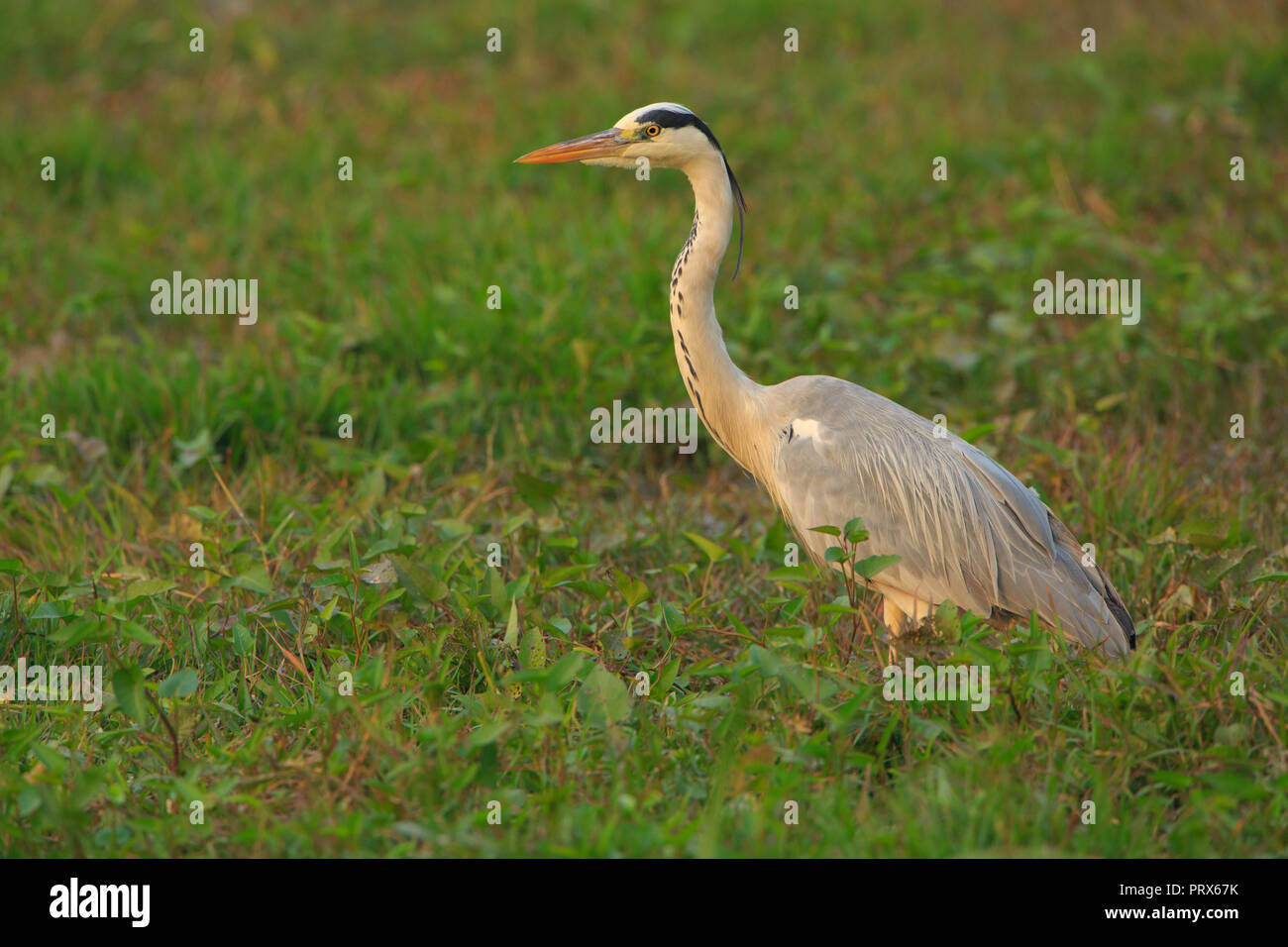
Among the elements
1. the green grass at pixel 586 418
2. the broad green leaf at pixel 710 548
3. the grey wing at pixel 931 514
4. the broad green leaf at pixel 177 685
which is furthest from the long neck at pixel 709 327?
the broad green leaf at pixel 177 685

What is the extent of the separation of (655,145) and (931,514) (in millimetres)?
1595

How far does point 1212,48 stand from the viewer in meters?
9.45

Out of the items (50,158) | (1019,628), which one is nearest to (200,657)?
(1019,628)

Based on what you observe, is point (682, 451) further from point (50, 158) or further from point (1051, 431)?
point (50, 158)

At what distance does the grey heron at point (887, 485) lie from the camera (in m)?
4.34

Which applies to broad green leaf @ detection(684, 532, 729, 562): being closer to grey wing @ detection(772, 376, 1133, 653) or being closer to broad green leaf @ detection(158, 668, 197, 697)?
grey wing @ detection(772, 376, 1133, 653)

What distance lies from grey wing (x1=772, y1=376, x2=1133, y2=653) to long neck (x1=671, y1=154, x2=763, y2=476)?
0.77ft

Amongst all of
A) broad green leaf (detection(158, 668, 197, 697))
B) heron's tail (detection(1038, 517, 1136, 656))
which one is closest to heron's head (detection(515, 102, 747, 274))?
heron's tail (detection(1038, 517, 1136, 656))

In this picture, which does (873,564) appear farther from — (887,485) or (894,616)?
(894,616)

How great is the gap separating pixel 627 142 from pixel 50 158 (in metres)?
5.23

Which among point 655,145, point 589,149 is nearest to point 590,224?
point 589,149

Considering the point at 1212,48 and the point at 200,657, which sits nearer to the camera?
the point at 200,657
